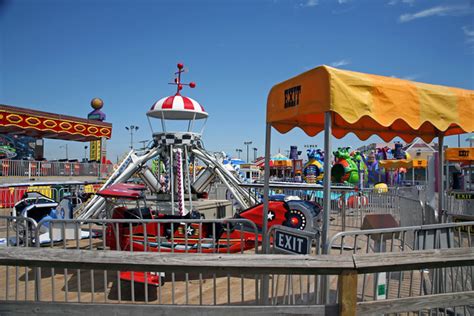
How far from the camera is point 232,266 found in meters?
2.38

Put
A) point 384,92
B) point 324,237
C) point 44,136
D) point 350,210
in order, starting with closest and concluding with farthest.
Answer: point 324,237 < point 384,92 < point 350,210 < point 44,136

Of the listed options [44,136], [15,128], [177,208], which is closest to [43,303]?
[177,208]

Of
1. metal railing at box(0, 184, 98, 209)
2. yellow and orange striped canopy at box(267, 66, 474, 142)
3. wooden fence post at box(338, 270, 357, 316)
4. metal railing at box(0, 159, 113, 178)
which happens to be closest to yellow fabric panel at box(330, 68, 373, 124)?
yellow and orange striped canopy at box(267, 66, 474, 142)

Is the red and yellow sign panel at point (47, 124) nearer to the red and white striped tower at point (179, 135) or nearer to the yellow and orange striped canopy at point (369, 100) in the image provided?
the red and white striped tower at point (179, 135)

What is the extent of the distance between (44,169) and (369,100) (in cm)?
→ 2411

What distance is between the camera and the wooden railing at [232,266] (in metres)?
2.39

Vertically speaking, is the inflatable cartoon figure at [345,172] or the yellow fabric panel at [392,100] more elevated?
the yellow fabric panel at [392,100]

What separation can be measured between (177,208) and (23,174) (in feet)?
53.3

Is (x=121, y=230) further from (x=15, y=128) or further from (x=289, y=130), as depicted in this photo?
(x=15, y=128)

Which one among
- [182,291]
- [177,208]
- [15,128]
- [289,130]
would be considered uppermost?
[15,128]

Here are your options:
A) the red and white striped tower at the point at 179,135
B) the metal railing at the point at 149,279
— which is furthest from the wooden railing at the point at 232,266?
the red and white striped tower at the point at 179,135

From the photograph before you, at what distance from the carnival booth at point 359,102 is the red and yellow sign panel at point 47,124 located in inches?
864

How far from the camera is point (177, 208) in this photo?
35.0 ft

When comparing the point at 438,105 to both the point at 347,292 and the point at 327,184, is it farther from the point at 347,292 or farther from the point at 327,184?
the point at 347,292
